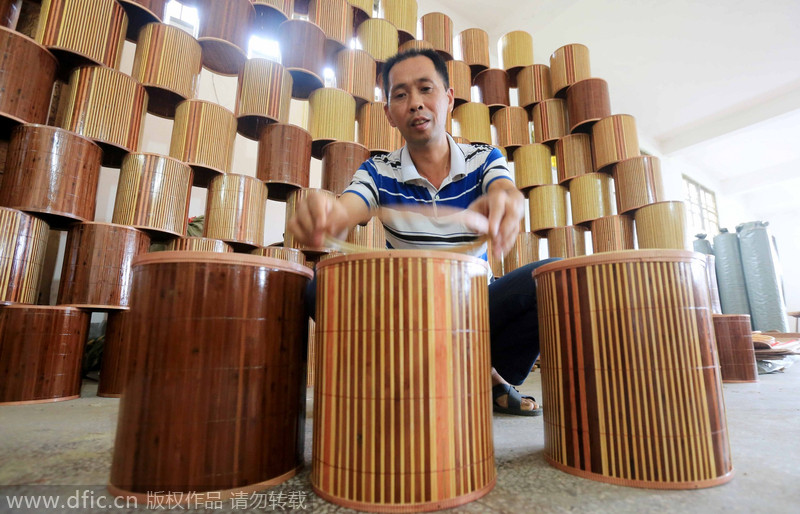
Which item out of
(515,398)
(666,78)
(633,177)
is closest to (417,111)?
(515,398)

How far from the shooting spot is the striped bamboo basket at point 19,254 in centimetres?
202

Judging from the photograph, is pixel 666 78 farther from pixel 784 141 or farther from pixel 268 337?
pixel 268 337

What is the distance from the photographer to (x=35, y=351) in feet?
6.67

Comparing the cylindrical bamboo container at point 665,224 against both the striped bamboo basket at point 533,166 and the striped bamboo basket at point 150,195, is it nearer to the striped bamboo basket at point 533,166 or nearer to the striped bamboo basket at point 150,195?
the striped bamboo basket at point 533,166

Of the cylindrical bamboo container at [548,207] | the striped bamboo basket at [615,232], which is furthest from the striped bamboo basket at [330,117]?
the striped bamboo basket at [615,232]

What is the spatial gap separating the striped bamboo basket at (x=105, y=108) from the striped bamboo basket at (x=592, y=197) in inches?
142

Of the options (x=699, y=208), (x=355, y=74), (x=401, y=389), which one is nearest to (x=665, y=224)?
(x=355, y=74)

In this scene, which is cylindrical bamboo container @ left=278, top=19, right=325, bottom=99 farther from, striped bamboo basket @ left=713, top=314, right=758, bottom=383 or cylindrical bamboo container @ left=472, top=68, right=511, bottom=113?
striped bamboo basket @ left=713, top=314, right=758, bottom=383

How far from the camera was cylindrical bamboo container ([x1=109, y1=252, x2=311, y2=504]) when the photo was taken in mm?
795

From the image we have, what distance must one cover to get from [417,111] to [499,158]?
0.34 meters

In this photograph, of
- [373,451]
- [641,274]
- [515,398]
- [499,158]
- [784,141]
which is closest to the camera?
[373,451]

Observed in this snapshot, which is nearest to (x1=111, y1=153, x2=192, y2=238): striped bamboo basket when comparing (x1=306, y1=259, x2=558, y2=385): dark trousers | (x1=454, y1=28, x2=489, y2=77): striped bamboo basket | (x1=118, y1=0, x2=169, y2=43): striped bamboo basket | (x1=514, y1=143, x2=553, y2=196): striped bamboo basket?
(x1=118, y1=0, x2=169, y2=43): striped bamboo basket

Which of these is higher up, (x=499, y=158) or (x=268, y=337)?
(x=499, y=158)

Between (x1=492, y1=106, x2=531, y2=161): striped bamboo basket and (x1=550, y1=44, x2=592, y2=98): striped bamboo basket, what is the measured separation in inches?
17.4
